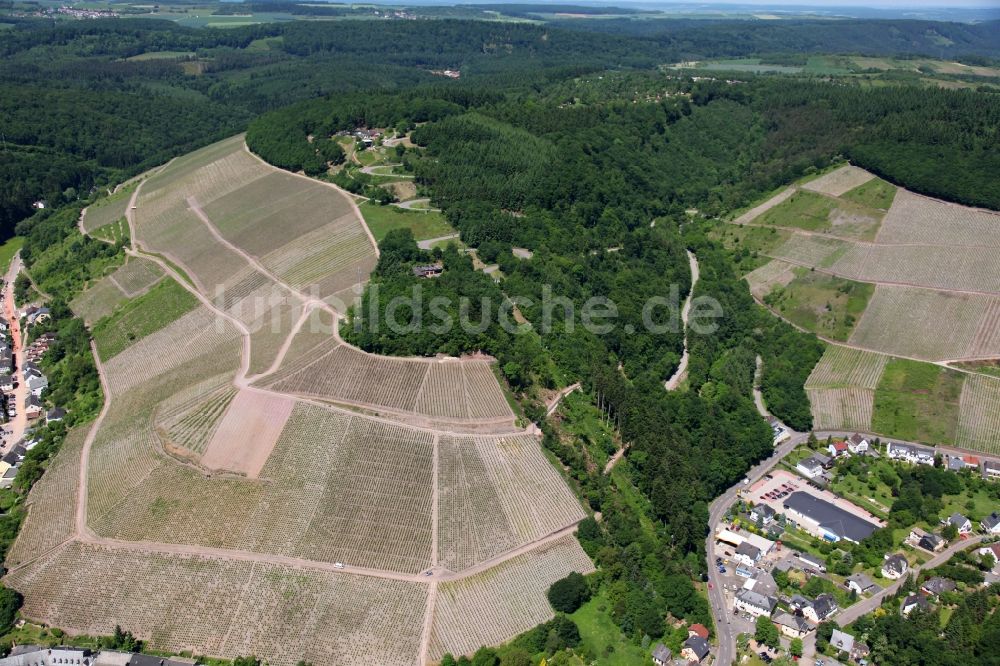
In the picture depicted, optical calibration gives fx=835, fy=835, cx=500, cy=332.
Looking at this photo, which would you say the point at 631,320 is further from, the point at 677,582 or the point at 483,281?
the point at 677,582

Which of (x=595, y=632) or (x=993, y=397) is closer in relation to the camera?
(x=595, y=632)

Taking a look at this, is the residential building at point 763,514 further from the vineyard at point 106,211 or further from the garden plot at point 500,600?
the vineyard at point 106,211

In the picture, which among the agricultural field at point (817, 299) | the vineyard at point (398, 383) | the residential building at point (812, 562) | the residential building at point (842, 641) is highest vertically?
the vineyard at point (398, 383)

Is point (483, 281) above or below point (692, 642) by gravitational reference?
above

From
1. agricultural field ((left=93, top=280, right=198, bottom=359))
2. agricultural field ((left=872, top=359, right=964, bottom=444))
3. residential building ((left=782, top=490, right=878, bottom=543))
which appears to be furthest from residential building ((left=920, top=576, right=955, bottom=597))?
agricultural field ((left=93, top=280, right=198, bottom=359))

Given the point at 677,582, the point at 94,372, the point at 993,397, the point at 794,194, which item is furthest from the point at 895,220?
the point at 94,372

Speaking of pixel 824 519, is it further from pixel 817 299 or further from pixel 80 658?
pixel 80 658

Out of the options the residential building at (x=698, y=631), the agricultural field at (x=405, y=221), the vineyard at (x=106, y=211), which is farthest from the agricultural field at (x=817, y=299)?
the vineyard at (x=106, y=211)
